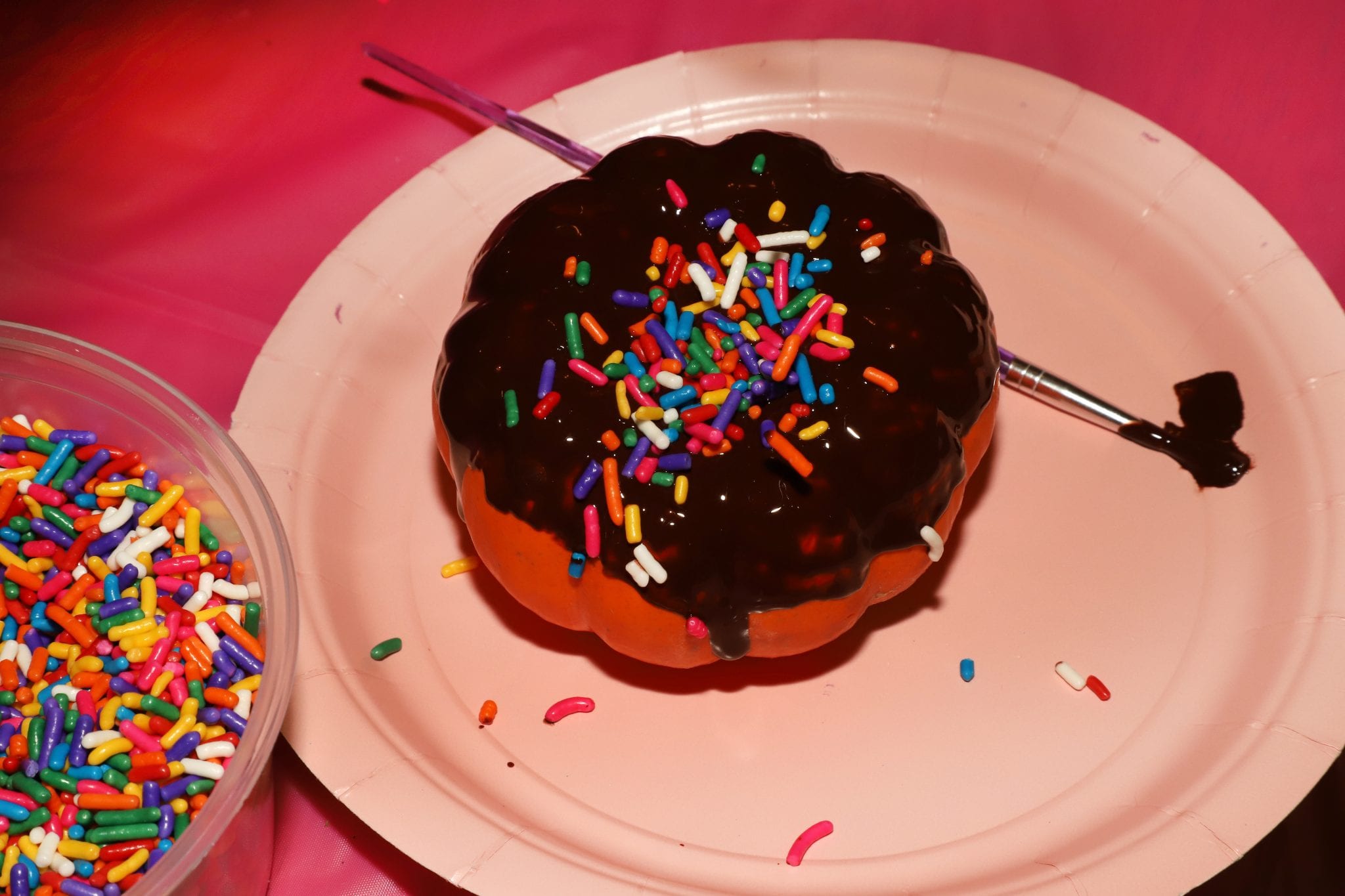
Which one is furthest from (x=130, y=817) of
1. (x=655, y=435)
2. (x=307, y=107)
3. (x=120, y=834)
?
(x=307, y=107)

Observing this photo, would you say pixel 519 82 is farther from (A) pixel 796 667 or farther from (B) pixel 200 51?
(A) pixel 796 667

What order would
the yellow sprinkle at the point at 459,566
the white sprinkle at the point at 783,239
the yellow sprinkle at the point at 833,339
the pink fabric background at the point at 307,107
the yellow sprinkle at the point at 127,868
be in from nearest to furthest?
the yellow sprinkle at the point at 127,868, the yellow sprinkle at the point at 833,339, the white sprinkle at the point at 783,239, the yellow sprinkle at the point at 459,566, the pink fabric background at the point at 307,107

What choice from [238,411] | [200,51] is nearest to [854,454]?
[238,411]

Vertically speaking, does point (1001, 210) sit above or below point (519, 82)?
above

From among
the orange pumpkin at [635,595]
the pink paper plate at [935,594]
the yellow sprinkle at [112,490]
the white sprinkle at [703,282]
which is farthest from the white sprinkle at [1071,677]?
the yellow sprinkle at [112,490]

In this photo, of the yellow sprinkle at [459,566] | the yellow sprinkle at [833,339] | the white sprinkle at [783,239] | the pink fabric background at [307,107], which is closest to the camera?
the yellow sprinkle at [833,339]

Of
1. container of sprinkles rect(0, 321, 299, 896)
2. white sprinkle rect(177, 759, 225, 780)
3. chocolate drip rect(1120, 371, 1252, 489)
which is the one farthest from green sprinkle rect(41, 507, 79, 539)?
chocolate drip rect(1120, 371, 1252, 489)

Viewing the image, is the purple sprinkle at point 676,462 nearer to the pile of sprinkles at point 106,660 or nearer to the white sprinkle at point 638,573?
the white sprinkle at point 638,573
